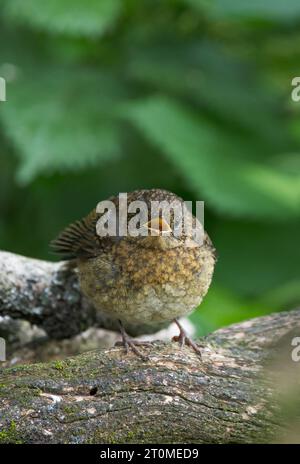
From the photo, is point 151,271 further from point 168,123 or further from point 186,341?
point 168,123

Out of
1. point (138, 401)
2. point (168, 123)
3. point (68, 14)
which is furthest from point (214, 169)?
point (138, 401)

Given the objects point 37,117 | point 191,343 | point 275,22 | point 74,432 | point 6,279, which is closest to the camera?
point 74,432

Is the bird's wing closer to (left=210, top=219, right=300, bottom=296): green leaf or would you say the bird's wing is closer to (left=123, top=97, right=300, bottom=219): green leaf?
(left=123, top=97, right=300, bottom=219): green leaf

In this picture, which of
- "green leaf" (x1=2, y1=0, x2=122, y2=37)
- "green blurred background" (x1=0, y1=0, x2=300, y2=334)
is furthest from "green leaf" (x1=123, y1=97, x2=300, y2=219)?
"green leaf" (x1=2, y1=0, x2=122, y2=37)

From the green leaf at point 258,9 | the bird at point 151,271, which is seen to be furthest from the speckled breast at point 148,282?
the green leaf at point 258,9
